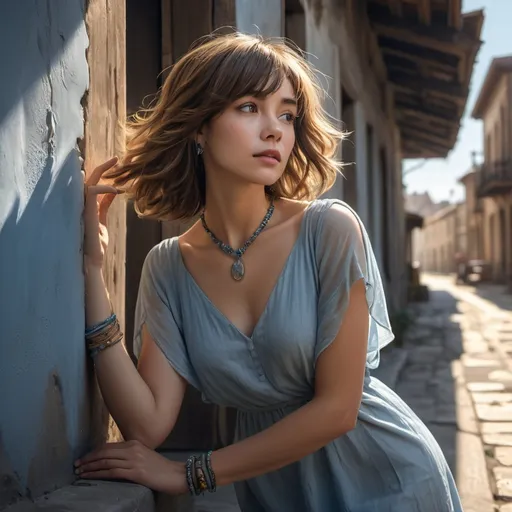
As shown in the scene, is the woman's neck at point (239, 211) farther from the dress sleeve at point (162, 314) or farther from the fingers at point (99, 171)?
the fingers at point (99, 171)

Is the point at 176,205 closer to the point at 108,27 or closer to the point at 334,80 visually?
the point at 108,27

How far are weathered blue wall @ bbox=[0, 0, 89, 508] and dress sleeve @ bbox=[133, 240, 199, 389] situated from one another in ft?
0.76

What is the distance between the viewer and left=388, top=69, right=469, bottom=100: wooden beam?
1162 cm

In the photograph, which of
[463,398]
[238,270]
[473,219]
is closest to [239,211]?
[238,270]

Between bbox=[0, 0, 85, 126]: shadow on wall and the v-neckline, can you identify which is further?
the v-neckline

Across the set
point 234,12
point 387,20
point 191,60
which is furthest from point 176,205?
point 387,20

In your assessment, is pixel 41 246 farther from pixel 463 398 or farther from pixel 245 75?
pixel 463 398

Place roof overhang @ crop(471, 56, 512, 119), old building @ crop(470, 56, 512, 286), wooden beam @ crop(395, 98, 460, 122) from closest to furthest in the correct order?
wooden beam @ crop(395, 98, 460, 122) < roof overhang @ crop(471, 56, 512, 119) < old building @ crop(470, 56, 512, 286)

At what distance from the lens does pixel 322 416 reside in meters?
1.92

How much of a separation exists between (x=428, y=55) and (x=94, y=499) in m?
9.24

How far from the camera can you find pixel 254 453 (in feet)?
6.37

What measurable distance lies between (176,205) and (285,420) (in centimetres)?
69

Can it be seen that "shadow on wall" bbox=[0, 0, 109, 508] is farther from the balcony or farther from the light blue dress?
the balcony

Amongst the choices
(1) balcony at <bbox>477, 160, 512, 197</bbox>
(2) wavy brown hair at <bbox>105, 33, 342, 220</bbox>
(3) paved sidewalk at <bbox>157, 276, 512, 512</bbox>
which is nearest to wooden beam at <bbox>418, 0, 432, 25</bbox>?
(3) paved sidewalk at <bbox>157, 276, 512, 512</bbox>
